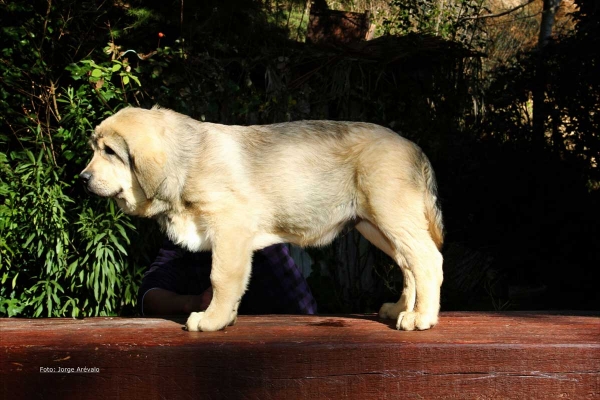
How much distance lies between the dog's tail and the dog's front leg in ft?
3.73

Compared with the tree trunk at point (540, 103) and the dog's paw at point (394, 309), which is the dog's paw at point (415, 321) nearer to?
the dog's paw at point (394, 309)

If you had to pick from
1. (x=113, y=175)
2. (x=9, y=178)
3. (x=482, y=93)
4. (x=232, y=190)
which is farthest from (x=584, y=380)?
(x=482, y=93)

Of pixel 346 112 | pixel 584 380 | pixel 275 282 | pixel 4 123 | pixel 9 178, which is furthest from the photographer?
pixel 346 112

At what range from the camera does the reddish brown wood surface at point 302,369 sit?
2.85m

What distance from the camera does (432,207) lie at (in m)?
4.18

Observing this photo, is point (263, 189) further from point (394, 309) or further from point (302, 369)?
point (302, 369)

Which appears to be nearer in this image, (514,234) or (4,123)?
(4,123)

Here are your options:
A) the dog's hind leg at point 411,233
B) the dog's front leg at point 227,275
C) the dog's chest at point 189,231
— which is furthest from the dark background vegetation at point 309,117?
the dog's hind leg at point 411,233

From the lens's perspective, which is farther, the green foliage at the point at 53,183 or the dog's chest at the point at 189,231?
the green foliage at the point at 53,183

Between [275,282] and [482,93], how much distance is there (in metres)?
6.18

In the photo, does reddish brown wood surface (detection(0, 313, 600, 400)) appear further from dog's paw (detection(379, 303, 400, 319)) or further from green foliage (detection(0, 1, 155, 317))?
green foliage (detection(0, 1, 155, 317))

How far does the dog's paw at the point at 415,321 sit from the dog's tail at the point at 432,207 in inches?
25.1

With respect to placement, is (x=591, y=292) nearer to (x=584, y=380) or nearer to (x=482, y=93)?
(x=482, y=93)

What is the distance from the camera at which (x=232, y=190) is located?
393 cm
